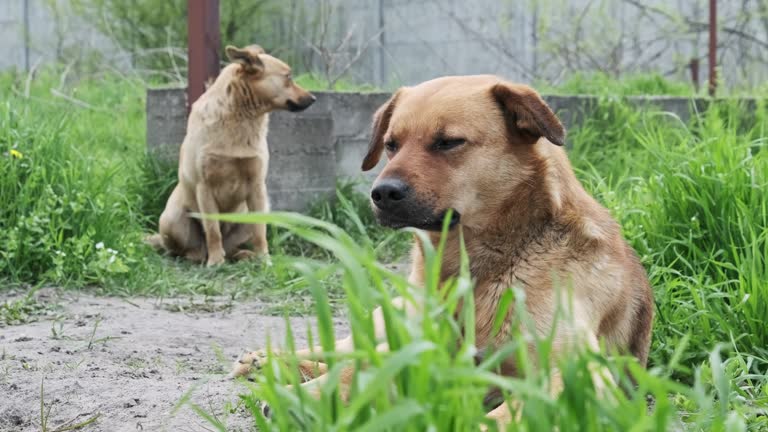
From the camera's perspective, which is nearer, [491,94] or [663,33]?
[491,94]

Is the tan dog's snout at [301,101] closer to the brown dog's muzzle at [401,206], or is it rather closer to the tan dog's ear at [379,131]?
the tan dog's ear at [379,131]

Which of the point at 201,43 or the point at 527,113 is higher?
the point at 527,113

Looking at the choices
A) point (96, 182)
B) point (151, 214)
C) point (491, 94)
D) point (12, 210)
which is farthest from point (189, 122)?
point (491, 94)

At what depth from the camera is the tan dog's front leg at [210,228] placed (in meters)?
6.64

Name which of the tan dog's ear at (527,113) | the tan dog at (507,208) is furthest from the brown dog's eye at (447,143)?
the tan dog's ear at (527,113)

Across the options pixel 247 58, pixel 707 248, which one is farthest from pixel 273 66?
pixel 707 248

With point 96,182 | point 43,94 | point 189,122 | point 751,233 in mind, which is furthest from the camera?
point 43,94

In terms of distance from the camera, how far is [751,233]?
3688 millimetres

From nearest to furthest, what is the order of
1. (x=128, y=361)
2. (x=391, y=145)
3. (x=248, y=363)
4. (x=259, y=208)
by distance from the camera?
(x=391, y=145)
(x=248, y=363)
(x=128, y=361)
(x=259, y=208)

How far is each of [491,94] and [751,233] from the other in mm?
1240

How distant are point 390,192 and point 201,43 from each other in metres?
4.61

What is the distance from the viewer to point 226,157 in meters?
6.73

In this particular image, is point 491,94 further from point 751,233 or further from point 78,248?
point 78,248

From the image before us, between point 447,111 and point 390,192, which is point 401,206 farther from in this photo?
point 447,111
